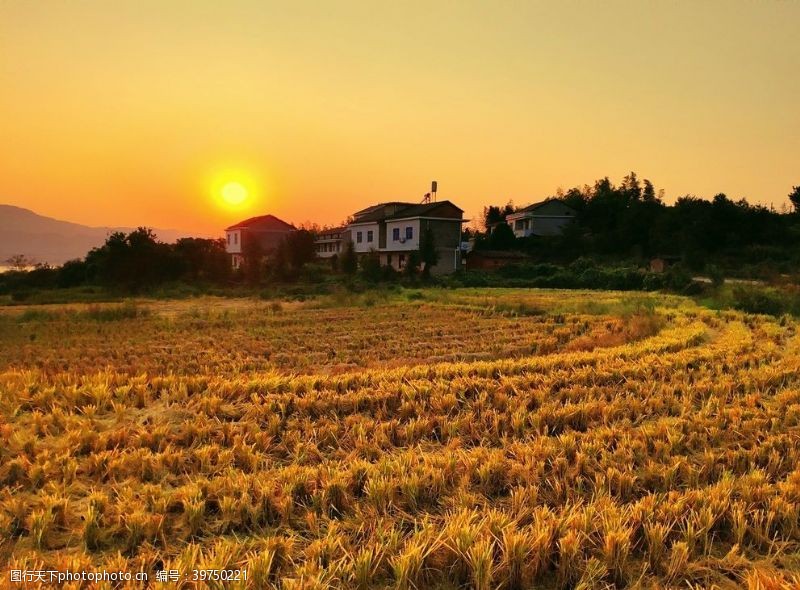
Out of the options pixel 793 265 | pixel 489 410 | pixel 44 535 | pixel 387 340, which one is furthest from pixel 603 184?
pixel 44 535

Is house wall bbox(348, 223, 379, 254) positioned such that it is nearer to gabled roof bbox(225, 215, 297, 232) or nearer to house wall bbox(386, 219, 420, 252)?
house wall bbox(386, 219, 420, 252)

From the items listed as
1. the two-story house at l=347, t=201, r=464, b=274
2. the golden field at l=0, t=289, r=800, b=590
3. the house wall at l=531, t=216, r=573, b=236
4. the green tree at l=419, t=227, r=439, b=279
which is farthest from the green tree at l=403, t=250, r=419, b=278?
the golden field at l=0, t=289, r=800, b=590

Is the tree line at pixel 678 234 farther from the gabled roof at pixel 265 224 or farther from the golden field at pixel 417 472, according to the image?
the golden field at pixel 417 472

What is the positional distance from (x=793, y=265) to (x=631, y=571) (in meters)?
40.2

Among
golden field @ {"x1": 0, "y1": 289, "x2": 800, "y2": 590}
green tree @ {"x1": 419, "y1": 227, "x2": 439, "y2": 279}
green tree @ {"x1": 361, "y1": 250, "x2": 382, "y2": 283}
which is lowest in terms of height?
golden field @ {"x1": 0, "y1": 289, "x2": 800, "y2": 590}

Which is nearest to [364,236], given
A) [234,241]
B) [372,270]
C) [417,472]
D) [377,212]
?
[377,212]

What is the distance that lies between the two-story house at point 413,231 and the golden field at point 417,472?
33288 mm

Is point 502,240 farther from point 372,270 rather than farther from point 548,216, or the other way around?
point 372,270

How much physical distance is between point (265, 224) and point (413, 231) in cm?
1695

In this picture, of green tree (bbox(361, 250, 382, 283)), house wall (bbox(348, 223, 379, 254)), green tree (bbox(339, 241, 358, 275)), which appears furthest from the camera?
house wall (bbox(348, 223, 379, 254))

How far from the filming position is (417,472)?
180 inches

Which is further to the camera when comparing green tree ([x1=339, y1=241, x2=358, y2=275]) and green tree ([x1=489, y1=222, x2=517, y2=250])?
green tree ([x1=489, y1=222, x2=517, y2=250])

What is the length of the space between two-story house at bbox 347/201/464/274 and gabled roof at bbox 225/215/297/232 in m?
9.22

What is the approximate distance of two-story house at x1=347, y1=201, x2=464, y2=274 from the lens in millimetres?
42562
